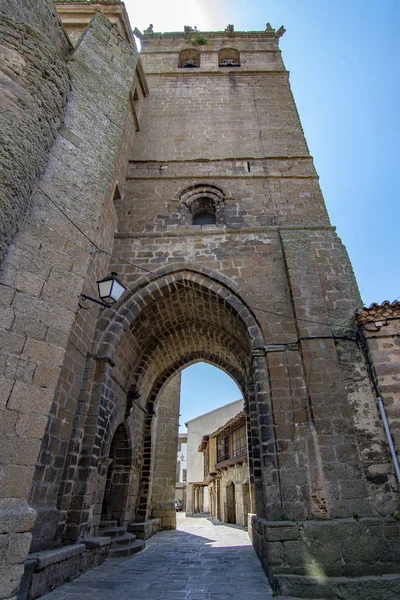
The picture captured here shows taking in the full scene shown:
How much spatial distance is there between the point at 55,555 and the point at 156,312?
4.39m

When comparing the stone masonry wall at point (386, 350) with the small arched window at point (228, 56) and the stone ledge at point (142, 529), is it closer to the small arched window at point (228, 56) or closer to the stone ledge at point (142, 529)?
the stone ledge at point (142, 529)

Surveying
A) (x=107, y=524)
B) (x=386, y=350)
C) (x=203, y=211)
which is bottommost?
(x=107, y=524)

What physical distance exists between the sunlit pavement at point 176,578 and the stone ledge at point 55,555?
28cm

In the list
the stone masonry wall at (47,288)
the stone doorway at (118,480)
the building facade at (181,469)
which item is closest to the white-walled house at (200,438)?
the building facade at (181,469)

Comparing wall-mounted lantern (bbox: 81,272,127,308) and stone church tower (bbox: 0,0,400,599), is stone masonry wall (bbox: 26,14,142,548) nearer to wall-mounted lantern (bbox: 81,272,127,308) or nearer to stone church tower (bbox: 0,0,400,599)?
stone church tower (bbox: 0,0,400,599)

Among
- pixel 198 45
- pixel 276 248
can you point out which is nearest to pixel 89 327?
pixel 276 248

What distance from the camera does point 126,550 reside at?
5727mm

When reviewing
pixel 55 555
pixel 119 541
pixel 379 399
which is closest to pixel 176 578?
pixel 55 555

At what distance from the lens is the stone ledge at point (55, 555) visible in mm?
3502

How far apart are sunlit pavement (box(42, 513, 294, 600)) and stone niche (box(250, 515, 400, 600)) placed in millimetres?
357

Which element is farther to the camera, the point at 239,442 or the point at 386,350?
the point at 239,442

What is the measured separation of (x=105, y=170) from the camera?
179 inches

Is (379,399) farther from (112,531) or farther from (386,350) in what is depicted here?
(112,531)

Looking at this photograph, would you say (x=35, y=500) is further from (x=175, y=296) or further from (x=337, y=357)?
(x=337, y=357)
